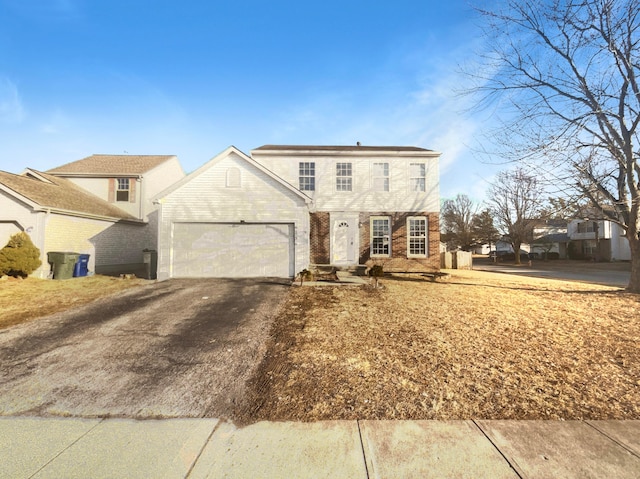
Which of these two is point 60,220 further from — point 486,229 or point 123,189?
point 486,229

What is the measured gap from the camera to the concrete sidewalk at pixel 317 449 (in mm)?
2191

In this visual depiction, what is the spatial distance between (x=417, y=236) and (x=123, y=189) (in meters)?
18.3

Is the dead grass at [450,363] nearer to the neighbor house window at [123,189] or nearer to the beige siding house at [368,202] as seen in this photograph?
the beige siding house at [368,202]

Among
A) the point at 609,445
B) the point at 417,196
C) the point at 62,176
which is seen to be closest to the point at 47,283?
the point at 62,176

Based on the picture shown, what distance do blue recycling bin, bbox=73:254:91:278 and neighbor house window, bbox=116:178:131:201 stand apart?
246 inches

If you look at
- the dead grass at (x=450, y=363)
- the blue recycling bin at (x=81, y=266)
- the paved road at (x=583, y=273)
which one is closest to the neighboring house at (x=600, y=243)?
the paved road at (x=583, y=273)

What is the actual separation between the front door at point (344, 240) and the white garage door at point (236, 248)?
11.1ft

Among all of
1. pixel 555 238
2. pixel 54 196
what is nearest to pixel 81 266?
pixel 54 196

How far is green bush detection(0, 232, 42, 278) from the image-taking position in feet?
33.8

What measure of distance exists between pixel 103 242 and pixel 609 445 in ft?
60.6

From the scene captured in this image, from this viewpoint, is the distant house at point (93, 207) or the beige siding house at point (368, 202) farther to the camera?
the beige siding house at point (368, 202)

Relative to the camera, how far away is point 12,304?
24.4 feet

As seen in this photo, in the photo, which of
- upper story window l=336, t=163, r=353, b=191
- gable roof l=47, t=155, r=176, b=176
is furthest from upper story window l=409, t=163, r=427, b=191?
gable roof l=47, t=155, r=176, b=176

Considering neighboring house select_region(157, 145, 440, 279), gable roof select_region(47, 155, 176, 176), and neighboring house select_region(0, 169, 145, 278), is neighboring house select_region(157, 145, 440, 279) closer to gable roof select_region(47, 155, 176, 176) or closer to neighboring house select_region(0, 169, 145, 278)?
neighboring house select_region(0, 169, 145, 278)
